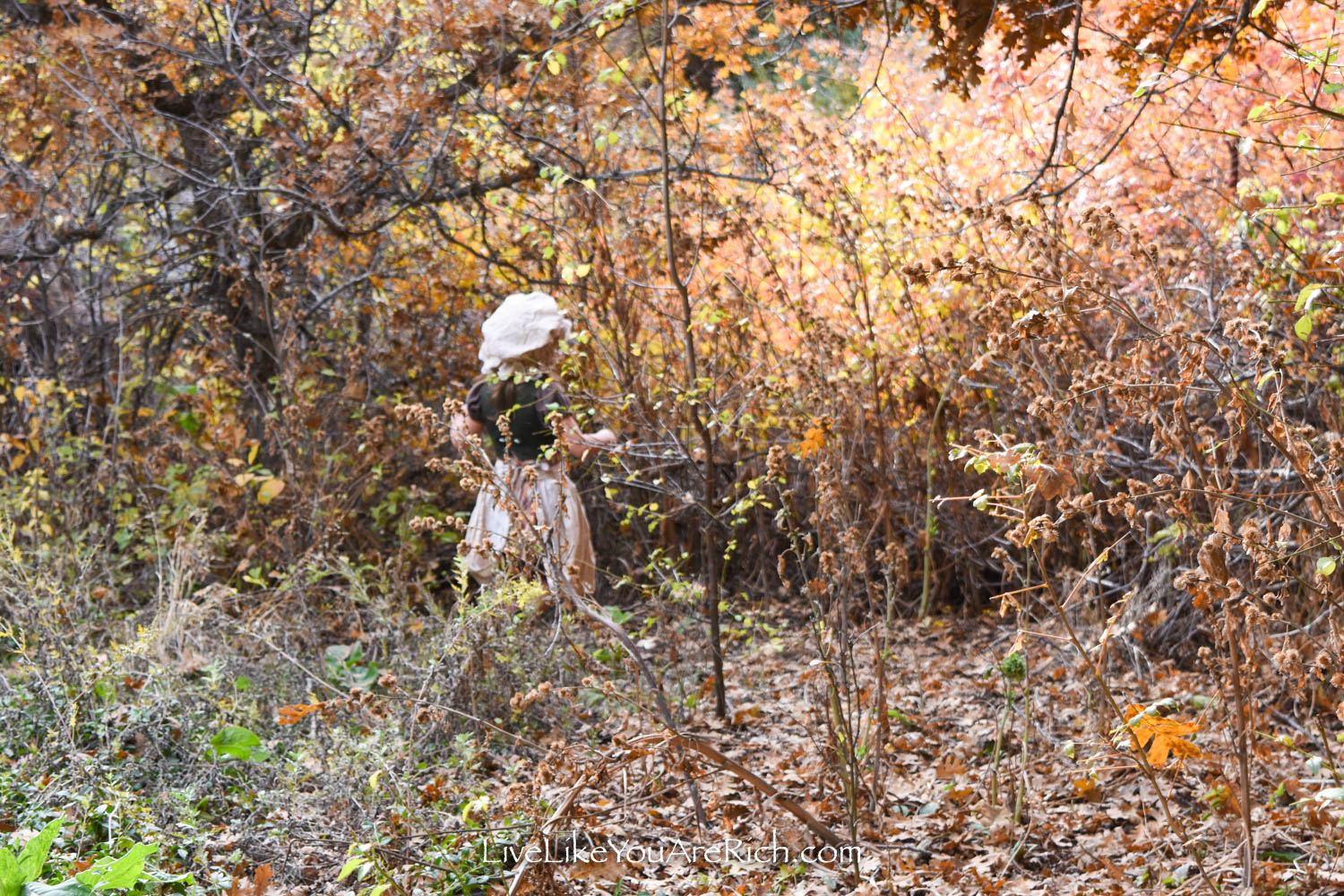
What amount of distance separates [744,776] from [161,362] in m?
5.76

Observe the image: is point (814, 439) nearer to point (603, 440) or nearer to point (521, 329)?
point (603, 440)

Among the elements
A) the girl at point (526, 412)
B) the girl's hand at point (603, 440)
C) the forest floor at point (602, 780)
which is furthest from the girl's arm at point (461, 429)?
the forest floor at point (602, 780)

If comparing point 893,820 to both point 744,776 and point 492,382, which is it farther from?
point 492,382

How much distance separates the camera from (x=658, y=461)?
6090mm

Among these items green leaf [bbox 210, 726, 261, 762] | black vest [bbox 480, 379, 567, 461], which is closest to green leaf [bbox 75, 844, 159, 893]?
green leaf [bbox 210, 726, 261, 762]

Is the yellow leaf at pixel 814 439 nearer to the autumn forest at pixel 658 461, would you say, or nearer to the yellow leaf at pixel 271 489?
the autumn forest at pixel 658 461

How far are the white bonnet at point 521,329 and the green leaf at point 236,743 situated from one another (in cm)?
179

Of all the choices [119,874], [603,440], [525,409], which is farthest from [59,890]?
[525,409]

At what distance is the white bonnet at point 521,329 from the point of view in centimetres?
484

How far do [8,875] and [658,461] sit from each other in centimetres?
408

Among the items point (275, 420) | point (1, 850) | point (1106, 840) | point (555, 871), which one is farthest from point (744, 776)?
point (275, 420)

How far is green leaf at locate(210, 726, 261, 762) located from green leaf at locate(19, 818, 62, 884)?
138cm

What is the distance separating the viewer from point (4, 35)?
6172 millimetres

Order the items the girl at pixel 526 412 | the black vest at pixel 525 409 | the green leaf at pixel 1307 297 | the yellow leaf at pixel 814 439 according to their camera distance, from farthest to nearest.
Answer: the black vest at pixel 525 409, the girl at pixel 526 412, the yellow leaf at pixel 814 439, the green leaf at pixel 1307 297
